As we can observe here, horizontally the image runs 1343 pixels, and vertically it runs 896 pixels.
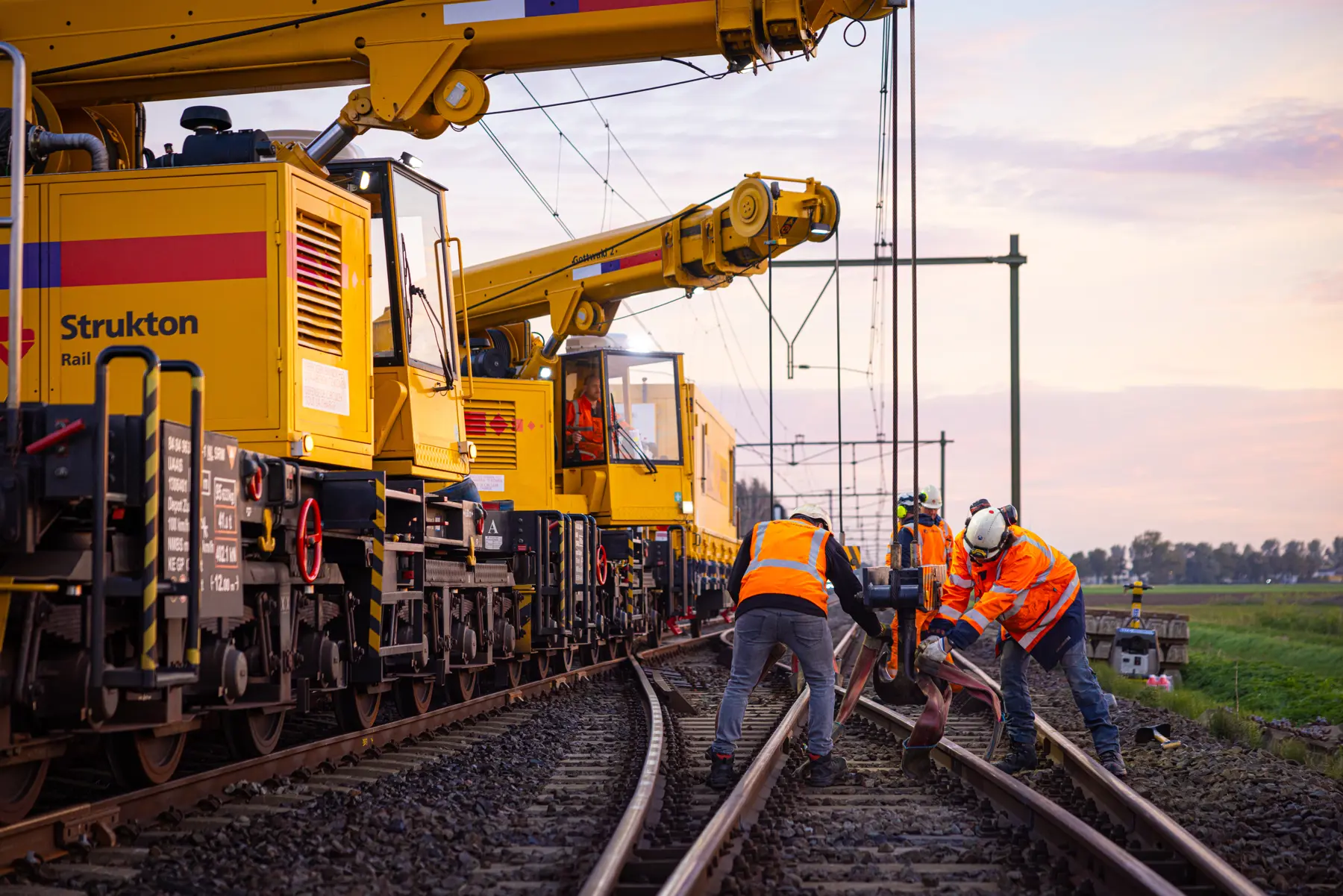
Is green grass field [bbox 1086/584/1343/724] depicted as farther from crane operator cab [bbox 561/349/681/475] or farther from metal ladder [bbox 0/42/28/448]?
metal ladder [bbox 0/42/28/448]

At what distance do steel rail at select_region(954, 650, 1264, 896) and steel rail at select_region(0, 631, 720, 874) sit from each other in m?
3.97

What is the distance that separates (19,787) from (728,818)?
9.98 feet

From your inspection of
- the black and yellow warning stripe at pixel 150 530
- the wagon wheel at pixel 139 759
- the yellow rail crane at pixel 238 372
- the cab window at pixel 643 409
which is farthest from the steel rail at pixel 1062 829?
the cab window at pixel 643 409

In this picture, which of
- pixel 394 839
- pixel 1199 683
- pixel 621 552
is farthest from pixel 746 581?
pixel 1199 683

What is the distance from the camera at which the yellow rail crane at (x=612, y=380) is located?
1550 centimetres

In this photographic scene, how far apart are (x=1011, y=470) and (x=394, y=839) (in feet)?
65.5

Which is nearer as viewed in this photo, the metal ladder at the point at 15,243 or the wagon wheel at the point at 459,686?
the metal ladder at the point at 15,243

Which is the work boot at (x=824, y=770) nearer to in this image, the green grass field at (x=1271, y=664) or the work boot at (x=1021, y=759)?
the work boot at (x=1021, y=759)

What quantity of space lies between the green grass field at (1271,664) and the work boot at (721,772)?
7004mm

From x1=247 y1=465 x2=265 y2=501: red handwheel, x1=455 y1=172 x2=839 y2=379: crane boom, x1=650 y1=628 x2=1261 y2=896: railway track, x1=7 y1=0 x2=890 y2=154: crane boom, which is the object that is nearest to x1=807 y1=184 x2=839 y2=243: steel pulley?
x1=455 y1=172 x2=839 y2=379: crane boom

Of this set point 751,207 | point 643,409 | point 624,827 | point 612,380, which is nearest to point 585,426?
point 612,380

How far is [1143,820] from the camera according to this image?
6398 millimetres

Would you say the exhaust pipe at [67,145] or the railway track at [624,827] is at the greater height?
the exhaust pipe at [67,145]

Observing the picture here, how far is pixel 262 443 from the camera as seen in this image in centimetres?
753
